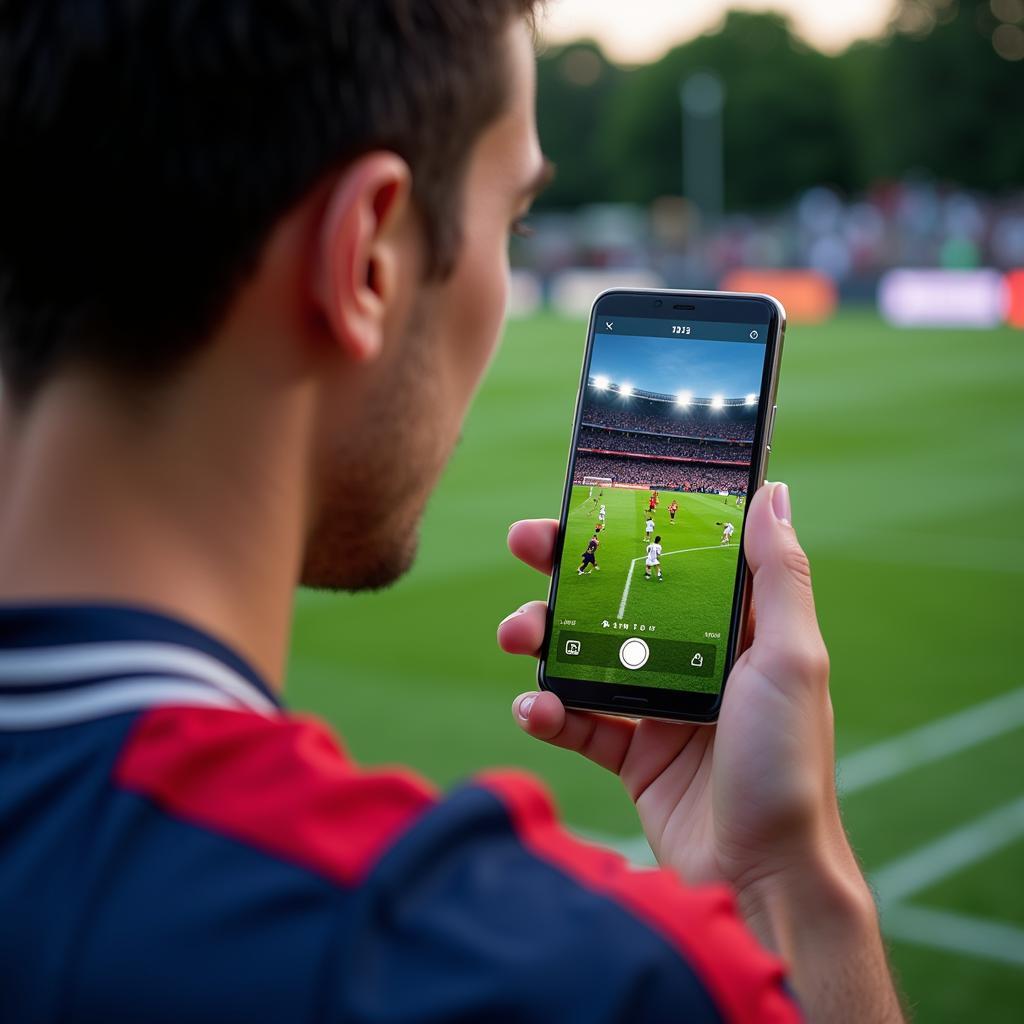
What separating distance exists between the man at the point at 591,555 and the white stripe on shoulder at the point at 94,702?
5.57 ft

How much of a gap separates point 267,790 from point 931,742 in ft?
23.9

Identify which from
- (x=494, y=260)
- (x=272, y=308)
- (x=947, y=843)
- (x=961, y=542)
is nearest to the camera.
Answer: (x=272, y=308)

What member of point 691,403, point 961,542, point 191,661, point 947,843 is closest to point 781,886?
point 691,403

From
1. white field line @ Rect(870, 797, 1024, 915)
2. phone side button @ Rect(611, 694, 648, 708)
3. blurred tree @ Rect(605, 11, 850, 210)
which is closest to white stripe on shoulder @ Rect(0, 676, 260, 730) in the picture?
phone side button @ Rect(611, 694, 648, 708)

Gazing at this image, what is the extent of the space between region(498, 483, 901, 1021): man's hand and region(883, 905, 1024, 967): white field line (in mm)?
3432

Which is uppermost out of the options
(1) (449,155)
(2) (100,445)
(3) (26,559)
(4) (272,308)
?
(1) (449,155)

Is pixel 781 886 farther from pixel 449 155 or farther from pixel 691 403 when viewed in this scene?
pixel 449 155

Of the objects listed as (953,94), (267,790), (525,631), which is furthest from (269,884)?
(953,94)

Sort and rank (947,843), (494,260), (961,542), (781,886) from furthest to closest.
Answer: (961,542)
(947,843)
(781,886)
(494,260)

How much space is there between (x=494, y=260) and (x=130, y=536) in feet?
1.98

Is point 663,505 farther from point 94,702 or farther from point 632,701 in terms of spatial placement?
point 94,702

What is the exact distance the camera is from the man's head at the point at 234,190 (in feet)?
5.04

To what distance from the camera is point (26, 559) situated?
1.51m

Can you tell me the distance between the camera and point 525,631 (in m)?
3.04
